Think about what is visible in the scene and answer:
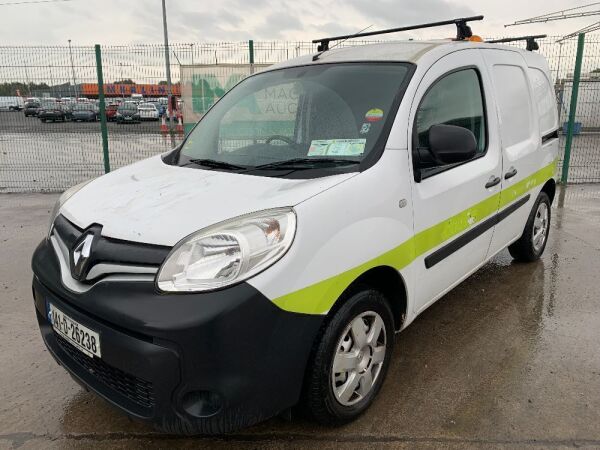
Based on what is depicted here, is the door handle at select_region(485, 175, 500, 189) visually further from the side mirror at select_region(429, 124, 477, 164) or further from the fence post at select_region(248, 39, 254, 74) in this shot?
the fence post at select_region(248, 39, 254, 74)

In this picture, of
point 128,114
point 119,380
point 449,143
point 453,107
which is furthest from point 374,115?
point 128,114

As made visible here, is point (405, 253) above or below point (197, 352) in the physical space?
above

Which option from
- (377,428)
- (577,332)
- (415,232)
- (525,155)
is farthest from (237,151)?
(577,332)

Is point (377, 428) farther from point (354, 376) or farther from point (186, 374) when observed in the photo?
point (186, 374)

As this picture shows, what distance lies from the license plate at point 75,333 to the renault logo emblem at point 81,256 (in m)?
0.20

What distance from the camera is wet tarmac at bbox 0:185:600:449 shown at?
2.35 meters

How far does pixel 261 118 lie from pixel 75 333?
1.70m

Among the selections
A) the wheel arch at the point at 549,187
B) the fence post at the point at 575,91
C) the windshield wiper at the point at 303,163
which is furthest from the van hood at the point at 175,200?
the fence post at the point at 575,91

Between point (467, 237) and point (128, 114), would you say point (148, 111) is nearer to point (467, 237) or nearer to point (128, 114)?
point (128, 114)

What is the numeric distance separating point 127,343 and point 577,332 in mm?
2896

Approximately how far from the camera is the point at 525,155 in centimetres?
382

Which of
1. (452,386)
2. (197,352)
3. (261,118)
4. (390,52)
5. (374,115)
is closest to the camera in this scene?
(197,352)

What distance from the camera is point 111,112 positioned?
8.90 meters

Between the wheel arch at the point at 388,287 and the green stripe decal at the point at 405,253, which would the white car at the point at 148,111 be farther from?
the wheel arch at the point at 388,287
